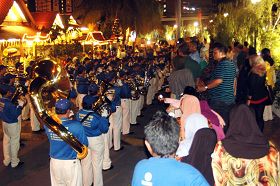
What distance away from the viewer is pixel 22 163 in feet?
28.9

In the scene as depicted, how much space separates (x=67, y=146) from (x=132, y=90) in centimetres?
623

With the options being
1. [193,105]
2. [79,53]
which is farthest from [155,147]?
[79,53]

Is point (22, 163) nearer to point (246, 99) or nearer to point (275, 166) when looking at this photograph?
point (246, 99)

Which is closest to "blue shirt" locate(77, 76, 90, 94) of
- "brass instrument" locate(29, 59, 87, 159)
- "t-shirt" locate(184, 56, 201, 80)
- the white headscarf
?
"brass instrument" locate(29, 59, 87, 159)

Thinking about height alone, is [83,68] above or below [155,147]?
above

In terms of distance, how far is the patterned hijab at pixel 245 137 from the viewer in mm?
3480

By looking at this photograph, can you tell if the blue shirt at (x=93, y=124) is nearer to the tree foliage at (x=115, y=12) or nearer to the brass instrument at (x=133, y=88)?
the brass instrument at (x=133, y=88)

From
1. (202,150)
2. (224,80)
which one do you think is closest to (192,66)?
(224,80)

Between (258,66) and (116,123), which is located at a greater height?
(258,66)

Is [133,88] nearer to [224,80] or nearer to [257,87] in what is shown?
[257,87]

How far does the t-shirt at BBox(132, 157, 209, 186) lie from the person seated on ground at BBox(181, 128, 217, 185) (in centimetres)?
108

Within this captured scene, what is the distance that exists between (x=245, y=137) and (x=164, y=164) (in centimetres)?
99

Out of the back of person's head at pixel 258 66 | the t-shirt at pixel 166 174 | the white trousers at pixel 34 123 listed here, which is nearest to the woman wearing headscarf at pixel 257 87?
the back of person's head at pixel 258 66

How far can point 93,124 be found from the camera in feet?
22.3
